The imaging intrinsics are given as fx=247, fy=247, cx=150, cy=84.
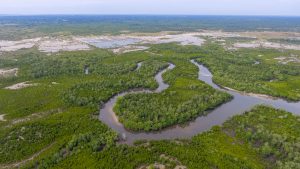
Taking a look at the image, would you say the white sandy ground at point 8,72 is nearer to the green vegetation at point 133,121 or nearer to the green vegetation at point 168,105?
the green vegetation at point 133,121

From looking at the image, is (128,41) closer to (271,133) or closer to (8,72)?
(8,72)

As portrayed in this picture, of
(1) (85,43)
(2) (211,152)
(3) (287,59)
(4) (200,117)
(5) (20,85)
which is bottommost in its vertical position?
(2) (211,152)

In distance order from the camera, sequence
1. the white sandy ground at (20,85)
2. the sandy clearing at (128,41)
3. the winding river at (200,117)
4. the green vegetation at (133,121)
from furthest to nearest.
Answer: the sandy clearing at (128,41), the white sandy ground at (20,85), the winding river at (200,117), the green vegetation at (133,121)

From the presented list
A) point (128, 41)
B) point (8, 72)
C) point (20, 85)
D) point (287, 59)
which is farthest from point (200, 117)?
point (128, 41)

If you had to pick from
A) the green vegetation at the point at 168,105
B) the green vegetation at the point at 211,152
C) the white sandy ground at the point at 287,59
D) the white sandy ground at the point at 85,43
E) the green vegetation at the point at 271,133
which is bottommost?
the green vegetation at the point at 211,152

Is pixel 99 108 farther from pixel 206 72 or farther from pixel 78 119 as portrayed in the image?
pixel 206 72

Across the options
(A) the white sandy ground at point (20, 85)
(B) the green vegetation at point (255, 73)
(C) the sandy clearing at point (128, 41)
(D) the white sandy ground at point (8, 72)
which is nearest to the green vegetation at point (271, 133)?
(B) the green vegetation at point (255, 73)

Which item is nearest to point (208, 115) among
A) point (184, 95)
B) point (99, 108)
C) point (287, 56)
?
point (184, 95)
